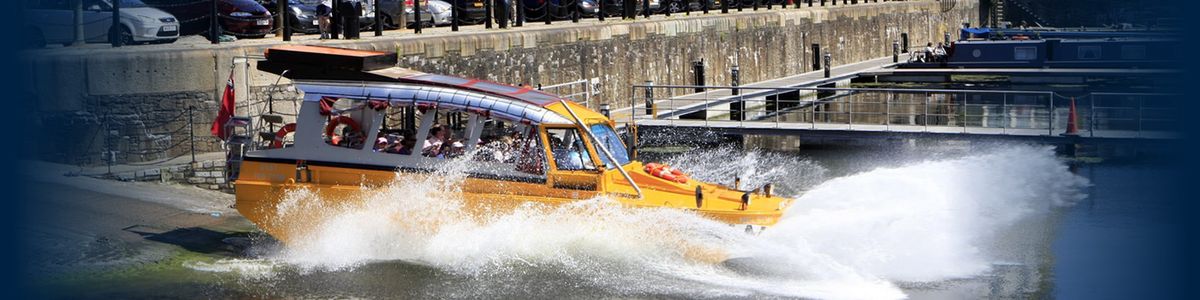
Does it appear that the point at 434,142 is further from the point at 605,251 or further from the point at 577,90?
the point at 577,90

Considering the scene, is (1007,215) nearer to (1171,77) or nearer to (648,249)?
(648,249)

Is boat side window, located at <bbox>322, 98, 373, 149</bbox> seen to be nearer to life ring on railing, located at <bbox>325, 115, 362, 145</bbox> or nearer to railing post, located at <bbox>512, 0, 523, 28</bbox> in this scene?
life ring on railing, located at <bbox>325, 115, 362, 145</bbox>

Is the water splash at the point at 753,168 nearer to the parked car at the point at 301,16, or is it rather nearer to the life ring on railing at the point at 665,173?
the life ring on railing at the point at 665,173

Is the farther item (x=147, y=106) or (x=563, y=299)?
(x=147, y=106)

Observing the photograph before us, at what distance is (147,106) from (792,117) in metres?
20.0

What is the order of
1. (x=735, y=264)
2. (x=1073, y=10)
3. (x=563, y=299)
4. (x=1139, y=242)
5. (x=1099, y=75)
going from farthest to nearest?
(x=1073, y=10)
(x=1099, y=75)
(x=1139, y=242)
(x=735, y=264)
(x=563, y=299)

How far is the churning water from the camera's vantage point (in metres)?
17.4

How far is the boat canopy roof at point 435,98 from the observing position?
61.1ft

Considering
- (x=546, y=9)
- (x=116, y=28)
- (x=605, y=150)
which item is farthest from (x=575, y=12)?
(x=605, y=150)

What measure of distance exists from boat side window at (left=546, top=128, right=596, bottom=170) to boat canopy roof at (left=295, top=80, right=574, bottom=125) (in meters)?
0.22

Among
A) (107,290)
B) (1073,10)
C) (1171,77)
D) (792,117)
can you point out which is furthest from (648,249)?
(1073,10)

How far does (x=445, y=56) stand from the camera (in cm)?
2806

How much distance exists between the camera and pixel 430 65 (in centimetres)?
2759

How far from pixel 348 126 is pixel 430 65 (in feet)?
25.8
